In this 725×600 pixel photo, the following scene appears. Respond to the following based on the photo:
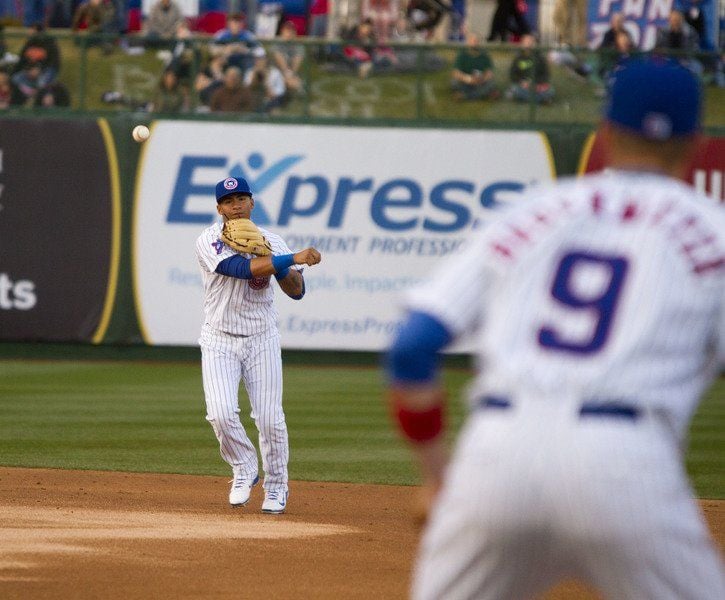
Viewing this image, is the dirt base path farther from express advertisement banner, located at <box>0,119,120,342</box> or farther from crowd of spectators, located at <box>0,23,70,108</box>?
crowd of spectators, located at <box>0,23,70,108</box>

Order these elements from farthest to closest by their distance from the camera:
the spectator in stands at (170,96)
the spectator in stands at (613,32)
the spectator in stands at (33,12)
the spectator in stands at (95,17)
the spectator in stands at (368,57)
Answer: the spectator in stands at (33,12), the spectator in stands at (95,17), the spectator in stands at (613,32), the spectator in stands at (170,96), the spectator in stands at (368,57)

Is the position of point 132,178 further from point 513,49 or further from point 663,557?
point 663,557

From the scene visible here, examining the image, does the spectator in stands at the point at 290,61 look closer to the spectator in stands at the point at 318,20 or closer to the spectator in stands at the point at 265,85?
the spectator in stands at the point at 265,85

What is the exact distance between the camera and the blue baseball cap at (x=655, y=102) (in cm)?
312

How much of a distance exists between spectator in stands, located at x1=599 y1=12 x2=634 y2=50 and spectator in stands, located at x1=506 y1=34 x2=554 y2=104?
4.50ft

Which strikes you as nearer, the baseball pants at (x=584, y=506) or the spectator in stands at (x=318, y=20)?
the baseball pants at (x=584, y=506)

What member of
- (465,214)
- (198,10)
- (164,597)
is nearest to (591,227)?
(164,597)

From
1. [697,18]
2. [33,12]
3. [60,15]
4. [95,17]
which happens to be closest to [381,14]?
[95,17]

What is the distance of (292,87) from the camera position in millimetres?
19266

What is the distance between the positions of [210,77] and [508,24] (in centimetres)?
501

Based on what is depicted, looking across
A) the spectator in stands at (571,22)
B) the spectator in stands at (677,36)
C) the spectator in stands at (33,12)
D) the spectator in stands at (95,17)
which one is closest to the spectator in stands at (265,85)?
the spectator in stands at (95,17)

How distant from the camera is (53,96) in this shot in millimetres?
19594

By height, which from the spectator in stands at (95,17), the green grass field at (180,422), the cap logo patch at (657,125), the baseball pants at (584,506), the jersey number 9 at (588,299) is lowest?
the green grass field at (180,422)

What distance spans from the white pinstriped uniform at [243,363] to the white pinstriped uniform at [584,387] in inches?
226
